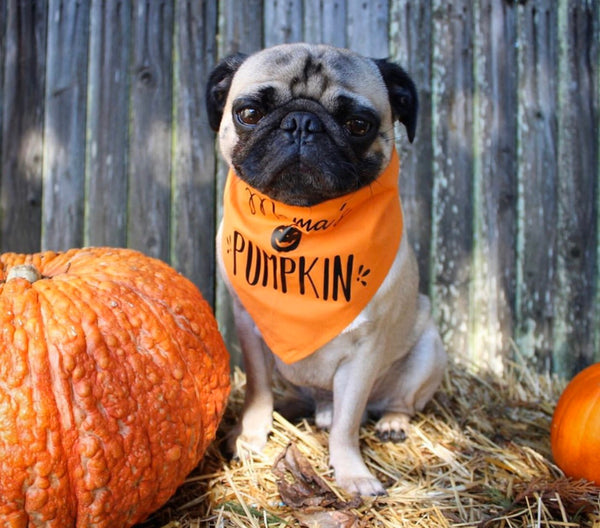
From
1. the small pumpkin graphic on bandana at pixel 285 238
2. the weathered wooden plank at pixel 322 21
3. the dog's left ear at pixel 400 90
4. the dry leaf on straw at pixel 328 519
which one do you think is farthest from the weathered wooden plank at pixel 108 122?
the dry leaf on straw at pixel 328 519

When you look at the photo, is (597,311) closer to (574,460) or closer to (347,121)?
(574,460)

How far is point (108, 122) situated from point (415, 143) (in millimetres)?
1798

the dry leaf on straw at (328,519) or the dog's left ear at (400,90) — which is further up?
the dog's left ear at (400,90)

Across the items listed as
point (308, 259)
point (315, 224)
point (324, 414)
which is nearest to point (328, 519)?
point (324, 414)

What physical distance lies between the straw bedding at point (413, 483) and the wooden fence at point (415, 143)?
2.85ft

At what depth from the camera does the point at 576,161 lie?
3.77 m

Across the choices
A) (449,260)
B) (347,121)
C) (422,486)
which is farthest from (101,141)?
(422,486)

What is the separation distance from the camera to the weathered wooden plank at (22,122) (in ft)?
11.9

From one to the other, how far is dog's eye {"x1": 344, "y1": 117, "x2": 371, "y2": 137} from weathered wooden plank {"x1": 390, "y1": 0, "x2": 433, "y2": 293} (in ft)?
4.25

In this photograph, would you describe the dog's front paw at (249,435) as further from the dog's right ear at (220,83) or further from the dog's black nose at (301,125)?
the dog's right ear at (220,83)

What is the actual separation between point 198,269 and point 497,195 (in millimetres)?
1833

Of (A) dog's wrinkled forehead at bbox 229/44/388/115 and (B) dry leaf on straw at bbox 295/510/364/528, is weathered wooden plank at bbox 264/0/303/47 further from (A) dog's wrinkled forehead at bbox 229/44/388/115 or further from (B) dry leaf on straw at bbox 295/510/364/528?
(B) dry leaf on straw at bbox 295/510/364/528

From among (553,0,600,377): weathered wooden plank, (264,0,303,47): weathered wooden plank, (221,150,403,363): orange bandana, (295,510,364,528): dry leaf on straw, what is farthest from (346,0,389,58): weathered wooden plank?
(295,510,364,528): dry leaf on straw

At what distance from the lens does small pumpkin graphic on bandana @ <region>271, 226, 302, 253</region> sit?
254cm
